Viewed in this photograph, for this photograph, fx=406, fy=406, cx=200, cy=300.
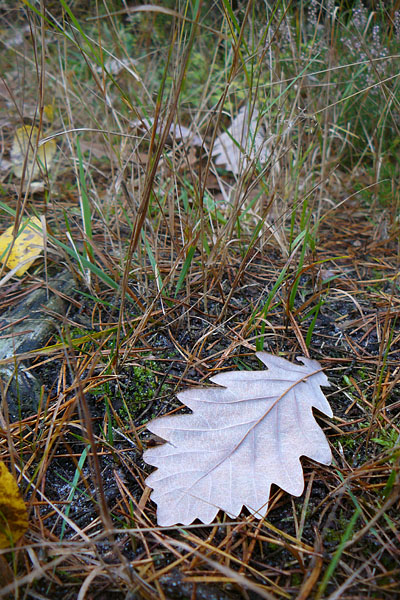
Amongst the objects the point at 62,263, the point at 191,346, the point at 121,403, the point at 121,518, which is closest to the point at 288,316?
the point at 191,346

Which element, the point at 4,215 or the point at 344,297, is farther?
the point at 4,215

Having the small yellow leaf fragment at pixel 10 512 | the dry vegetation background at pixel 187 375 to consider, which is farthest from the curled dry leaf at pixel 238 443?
the small yellow leaf fragment at pixel 10 512

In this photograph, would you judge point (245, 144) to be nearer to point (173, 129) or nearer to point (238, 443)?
point (173, 129)

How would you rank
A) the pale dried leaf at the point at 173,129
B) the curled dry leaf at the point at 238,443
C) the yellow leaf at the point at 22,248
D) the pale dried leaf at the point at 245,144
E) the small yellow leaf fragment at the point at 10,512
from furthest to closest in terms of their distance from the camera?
the yellow leaf at the point at 22,248
the pale dried leaf at the point at 245,144
the pale dried leaf at the point at 173,129
the curled dry leaf at the point at 238,443
the small yellow leaf fragment at the point at 10,512

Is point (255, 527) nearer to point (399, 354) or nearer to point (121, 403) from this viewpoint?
point (121, 403)

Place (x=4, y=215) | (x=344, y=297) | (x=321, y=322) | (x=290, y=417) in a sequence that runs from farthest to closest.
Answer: (x=4, y=215) < (x=344, y=297) < (x=321, y=322) < (x=290, y=417)

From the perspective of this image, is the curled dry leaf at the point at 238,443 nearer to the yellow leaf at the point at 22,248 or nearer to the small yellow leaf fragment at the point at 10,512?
the small yellow leaf fragment at the point at 10,512

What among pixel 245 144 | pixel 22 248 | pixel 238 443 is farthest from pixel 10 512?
pixel 245 144

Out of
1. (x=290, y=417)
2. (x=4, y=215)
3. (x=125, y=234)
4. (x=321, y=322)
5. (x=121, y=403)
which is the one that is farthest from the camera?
(x=4, y=215)
